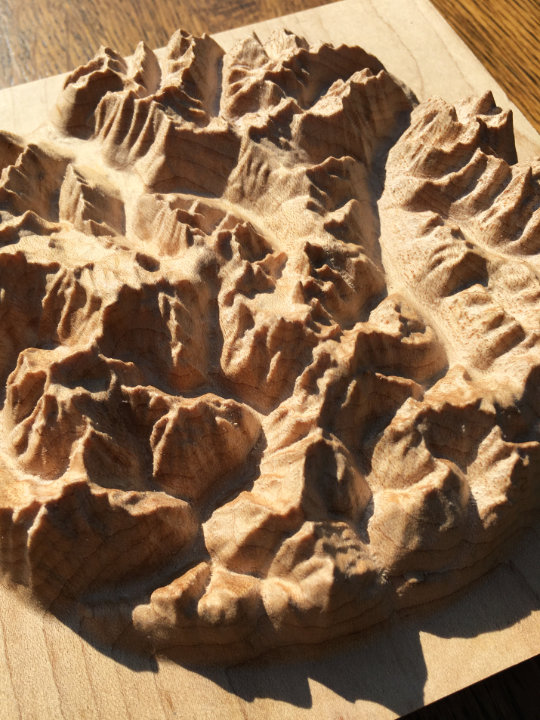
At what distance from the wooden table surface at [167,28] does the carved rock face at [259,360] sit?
1.50ft

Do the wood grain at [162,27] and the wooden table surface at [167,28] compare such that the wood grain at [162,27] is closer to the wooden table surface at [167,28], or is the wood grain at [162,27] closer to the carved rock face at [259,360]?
the wooden table surface at [167,28]

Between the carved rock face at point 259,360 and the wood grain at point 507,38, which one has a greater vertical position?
the wood grain at point 507,38

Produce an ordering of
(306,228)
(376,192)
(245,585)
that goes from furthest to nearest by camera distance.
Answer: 1. (376,192)
2. (306,228)
3. (245,585)

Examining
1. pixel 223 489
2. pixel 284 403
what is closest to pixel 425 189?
pixel 284 403

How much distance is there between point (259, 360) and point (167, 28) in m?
1.01

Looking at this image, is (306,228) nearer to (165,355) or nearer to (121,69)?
(165,355)

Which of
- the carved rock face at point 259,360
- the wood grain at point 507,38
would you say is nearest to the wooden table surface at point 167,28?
the wood grain at point 507,38

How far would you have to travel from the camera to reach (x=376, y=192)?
0.96 metres

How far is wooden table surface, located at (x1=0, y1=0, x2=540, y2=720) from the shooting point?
4.48ft

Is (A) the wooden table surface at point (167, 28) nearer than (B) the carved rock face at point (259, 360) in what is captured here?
No

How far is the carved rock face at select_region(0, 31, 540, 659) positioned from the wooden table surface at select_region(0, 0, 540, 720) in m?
0.46

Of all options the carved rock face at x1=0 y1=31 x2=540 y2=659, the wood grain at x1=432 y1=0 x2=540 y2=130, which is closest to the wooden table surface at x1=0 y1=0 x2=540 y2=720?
the wood grain at x1=432 y1=0 x2=540 y2=130

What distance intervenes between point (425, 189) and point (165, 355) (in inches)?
16.1

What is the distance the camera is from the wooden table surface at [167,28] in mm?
1366
